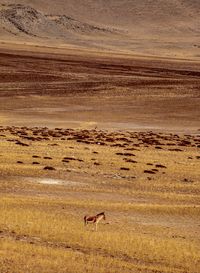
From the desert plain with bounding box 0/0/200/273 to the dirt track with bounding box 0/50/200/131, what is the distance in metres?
0.10

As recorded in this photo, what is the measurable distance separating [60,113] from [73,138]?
1786 cm

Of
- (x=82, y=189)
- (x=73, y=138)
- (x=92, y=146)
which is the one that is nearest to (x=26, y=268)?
(x=82, y=189)

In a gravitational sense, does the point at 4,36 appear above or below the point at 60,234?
below

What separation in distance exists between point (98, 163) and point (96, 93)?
39.6 meters

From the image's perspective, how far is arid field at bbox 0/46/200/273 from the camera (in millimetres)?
13312

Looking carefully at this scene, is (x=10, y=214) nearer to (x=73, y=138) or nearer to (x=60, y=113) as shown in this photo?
(x=73, y=138)

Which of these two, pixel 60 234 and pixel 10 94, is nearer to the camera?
pixel 60 234

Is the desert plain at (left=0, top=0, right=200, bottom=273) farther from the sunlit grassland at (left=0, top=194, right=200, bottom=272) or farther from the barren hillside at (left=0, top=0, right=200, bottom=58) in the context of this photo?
the barren hillside at (left=0, top=0, right=200, bottom=58)

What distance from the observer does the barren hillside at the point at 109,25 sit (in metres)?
138

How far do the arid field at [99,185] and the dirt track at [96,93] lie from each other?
0.18 m

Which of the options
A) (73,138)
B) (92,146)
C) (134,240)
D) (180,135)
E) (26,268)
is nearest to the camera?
(26,268)

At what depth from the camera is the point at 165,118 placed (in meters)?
55.0

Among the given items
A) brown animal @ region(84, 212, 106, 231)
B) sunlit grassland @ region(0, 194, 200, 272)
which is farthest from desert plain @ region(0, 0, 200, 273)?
brown animal @ region(84, 212, 106, 231)

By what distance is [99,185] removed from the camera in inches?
854
